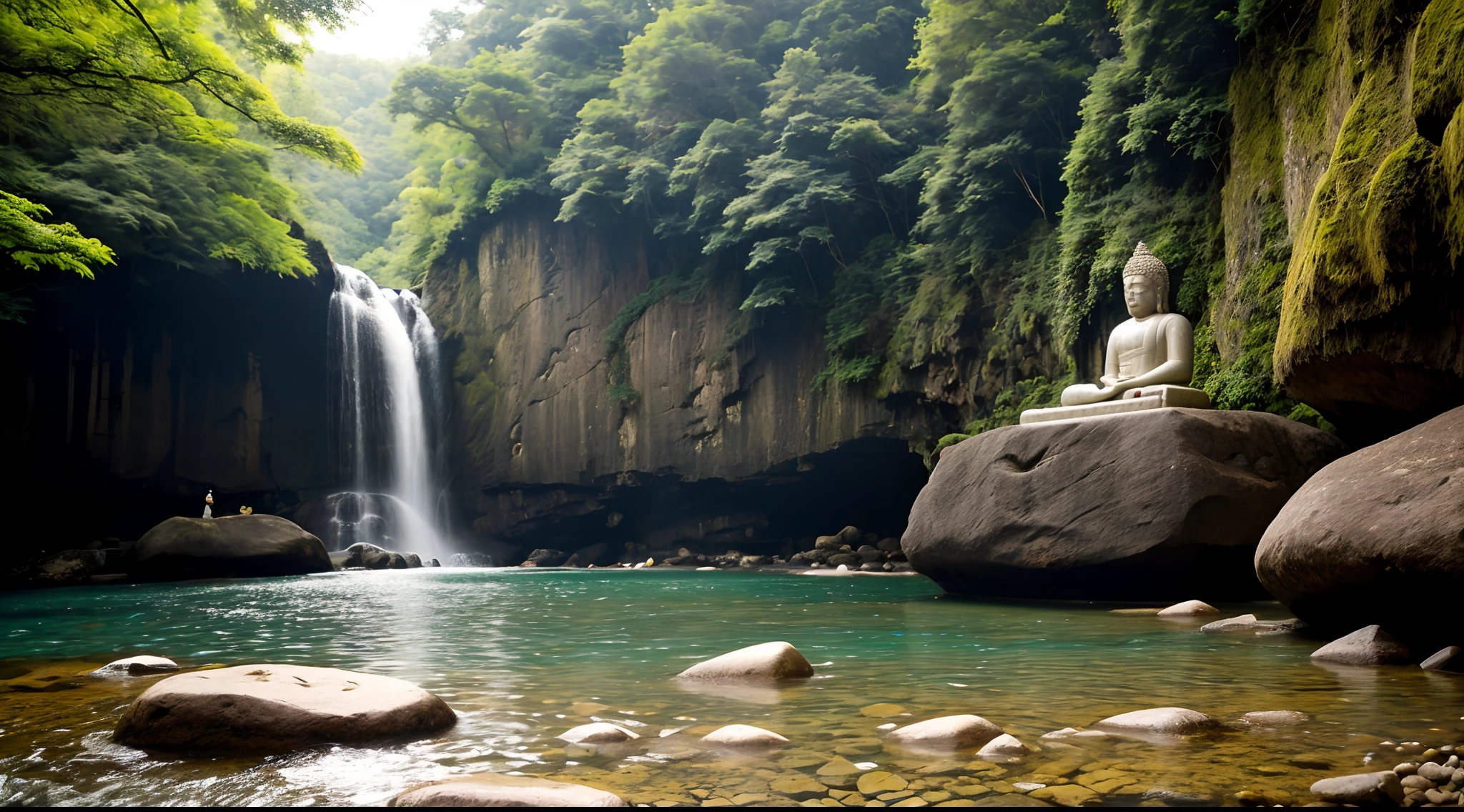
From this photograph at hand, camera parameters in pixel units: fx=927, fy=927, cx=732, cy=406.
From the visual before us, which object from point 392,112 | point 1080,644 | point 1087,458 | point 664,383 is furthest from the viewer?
point 392,112

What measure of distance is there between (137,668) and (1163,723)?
5701 millimetres

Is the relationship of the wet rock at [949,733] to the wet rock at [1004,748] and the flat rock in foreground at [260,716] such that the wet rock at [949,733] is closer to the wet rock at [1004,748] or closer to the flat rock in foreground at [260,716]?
the wet rock at [1004,748]

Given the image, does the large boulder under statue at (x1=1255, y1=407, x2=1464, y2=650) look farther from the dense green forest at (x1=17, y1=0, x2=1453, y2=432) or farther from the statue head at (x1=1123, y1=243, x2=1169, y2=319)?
the statue head at (x1=1123, y1=243, x2=1169, y2=319)

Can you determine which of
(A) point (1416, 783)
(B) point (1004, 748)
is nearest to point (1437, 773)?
(A) point (1416, 783)

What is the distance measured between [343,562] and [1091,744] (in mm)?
21359

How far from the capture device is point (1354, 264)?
6.99 metres

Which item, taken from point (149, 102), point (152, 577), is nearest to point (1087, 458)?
point (152, 577)

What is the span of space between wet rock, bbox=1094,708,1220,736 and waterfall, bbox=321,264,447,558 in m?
26.1

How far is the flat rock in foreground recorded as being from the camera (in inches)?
144

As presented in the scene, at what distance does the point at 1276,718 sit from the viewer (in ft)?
12.4

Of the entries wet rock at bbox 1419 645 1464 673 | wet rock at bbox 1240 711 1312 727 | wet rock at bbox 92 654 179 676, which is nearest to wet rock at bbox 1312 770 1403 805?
wet rock at bbox 1240 711 1312 727

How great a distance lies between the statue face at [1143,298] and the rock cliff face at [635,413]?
10.5 meters

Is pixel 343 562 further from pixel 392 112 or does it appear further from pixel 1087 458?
pixel 1087 458

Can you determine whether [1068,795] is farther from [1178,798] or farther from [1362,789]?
[1362,789]
